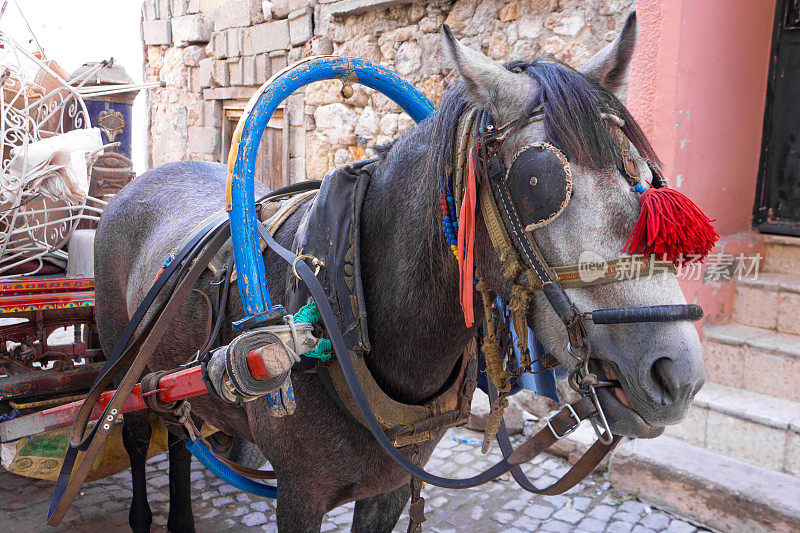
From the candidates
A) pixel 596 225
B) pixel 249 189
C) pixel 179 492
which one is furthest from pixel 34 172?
pixel 596 225

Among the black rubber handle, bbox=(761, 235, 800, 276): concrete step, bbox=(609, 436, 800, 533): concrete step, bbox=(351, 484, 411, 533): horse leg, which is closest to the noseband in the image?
the black rubber handle

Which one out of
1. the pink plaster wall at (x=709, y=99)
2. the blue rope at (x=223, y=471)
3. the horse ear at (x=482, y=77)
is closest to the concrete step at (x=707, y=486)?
the pink plaster wall at (x=709, y=99)

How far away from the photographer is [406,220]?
1708 millimetres

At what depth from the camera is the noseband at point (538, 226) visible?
1255 mm

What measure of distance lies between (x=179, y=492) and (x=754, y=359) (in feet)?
11.1

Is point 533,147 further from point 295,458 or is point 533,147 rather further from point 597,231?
point 295,458

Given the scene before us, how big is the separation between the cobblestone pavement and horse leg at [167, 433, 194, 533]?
0.18 meters

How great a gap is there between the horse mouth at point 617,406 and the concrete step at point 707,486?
2.51m

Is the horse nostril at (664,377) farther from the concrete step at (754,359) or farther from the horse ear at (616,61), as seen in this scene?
the concrete step at (754,359)

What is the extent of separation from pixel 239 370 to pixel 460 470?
285 cm

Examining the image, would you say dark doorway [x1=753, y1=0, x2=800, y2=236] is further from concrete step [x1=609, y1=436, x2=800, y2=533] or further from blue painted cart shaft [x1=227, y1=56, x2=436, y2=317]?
blue painted cart shaft [x1=227, y1=56, x2=436, y2=317]

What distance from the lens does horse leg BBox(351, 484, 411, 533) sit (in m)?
2.23

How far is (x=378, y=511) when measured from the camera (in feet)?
7.38

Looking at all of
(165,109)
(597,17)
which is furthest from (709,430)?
(165,109)
